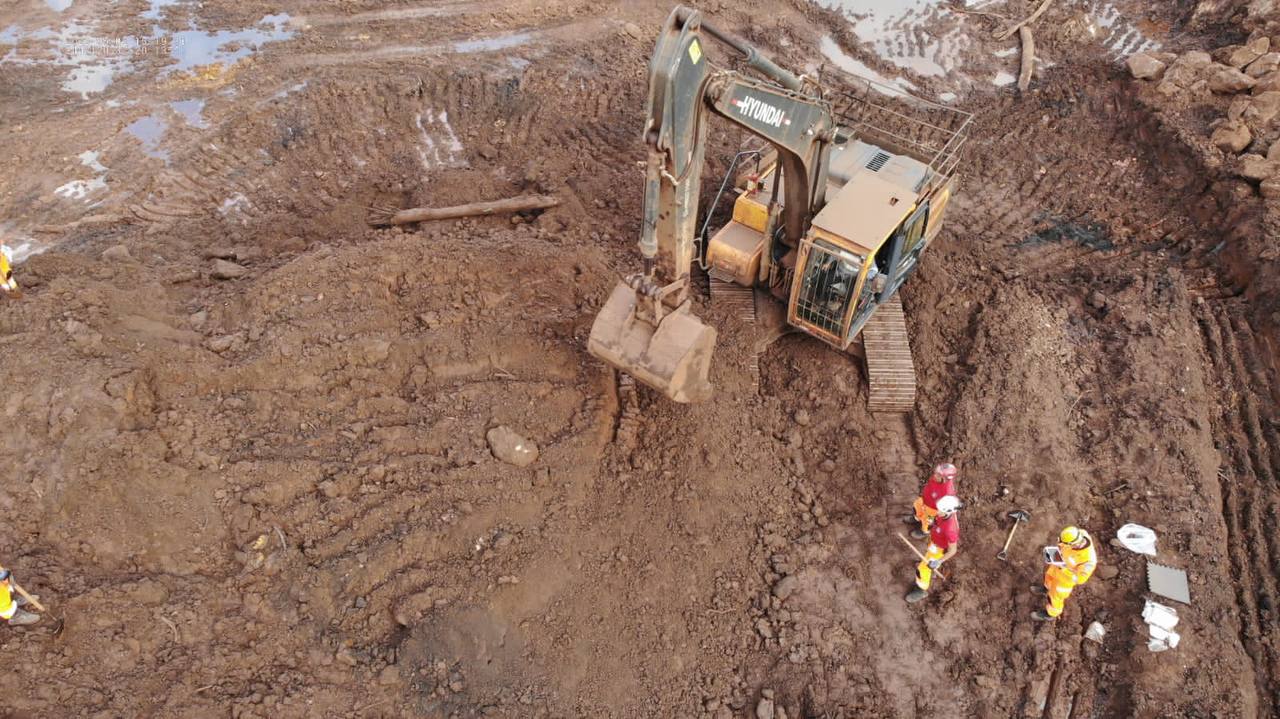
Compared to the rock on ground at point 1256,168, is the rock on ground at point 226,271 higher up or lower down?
lower down

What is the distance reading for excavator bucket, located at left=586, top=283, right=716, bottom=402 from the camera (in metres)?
7.42

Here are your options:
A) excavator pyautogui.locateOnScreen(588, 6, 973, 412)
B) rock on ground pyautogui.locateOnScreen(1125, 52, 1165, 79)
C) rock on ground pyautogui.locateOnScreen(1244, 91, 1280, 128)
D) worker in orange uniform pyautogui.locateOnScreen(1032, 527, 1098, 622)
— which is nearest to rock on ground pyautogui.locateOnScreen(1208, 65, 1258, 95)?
rock on ground pyautogui.locateOnScreen(1244, 91, 1280, 128)

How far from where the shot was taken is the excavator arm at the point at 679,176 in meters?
6.57

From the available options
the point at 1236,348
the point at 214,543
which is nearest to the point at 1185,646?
the point at 1236,348

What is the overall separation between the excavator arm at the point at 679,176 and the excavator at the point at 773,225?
0.04ft

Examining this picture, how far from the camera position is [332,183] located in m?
12.6

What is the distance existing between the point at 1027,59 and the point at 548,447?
1379cm

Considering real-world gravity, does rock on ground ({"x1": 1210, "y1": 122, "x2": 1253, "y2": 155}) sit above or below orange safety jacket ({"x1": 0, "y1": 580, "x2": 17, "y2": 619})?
above

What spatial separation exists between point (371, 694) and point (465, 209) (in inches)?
278

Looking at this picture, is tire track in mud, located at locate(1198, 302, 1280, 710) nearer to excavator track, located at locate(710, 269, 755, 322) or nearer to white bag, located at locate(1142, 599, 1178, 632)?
white bag, located at locate(1142, 599, 1178, 632)

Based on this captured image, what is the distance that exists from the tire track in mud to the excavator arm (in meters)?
6.10

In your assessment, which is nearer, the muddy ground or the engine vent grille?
the muddy ground

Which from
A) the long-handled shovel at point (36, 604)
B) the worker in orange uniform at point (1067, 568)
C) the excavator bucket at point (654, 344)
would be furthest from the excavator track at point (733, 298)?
the long-handled shovel at point (36, 604)

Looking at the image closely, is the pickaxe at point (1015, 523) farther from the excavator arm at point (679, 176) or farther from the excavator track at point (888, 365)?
the excavator arm at point (679, 176)
